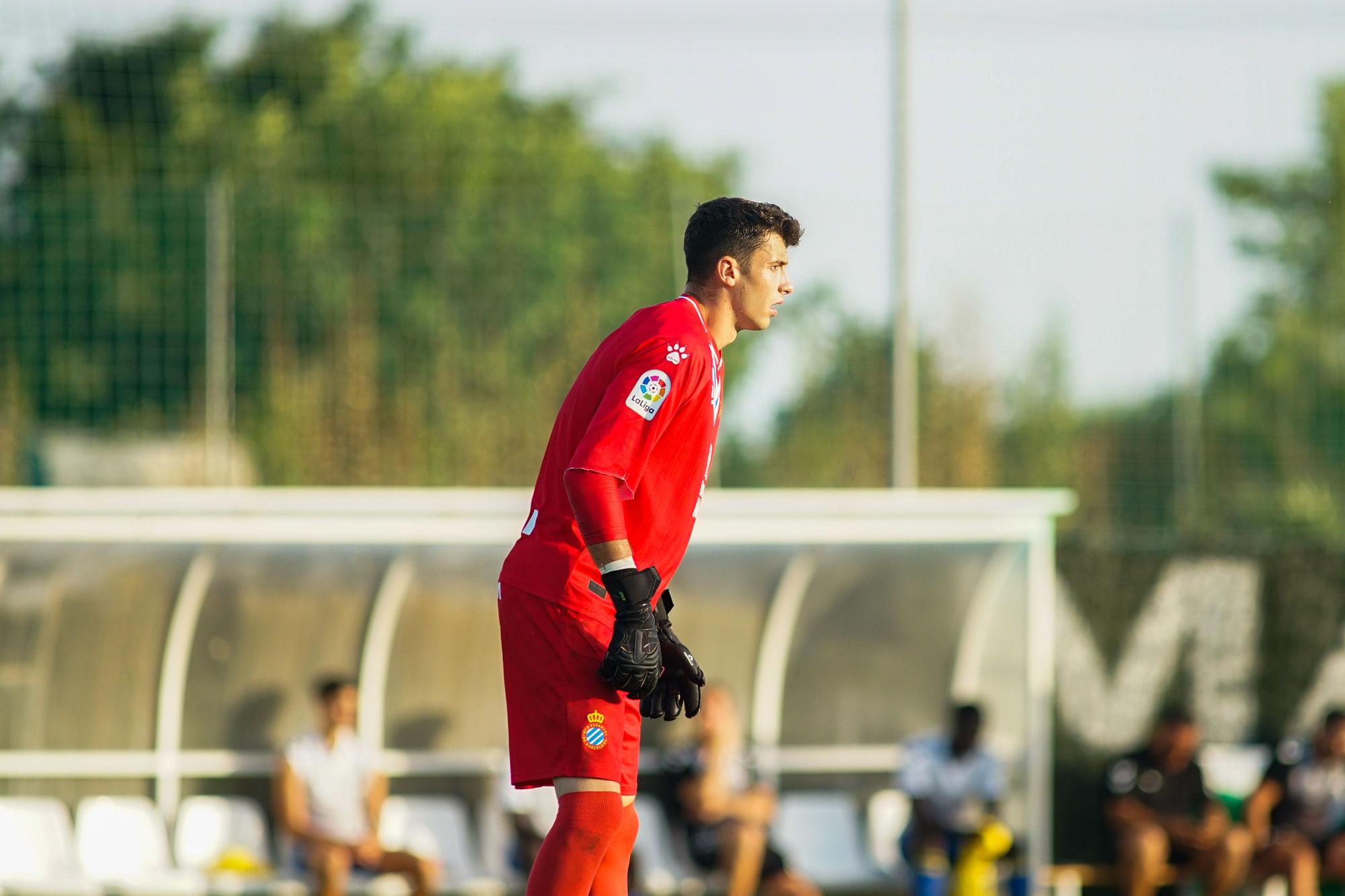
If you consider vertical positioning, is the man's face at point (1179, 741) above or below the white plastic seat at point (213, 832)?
above

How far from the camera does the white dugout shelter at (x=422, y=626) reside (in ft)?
34.7

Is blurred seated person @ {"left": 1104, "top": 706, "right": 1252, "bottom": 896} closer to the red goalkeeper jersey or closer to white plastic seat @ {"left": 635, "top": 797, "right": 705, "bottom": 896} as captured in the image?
white plastic seat @ {"left": 635, "top": 797, "right": 705, "bottom": 896}

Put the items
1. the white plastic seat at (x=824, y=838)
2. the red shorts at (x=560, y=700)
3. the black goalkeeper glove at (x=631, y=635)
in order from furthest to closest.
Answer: the white plastic seat at (x=824, y=838)
the red shorts at (x=560, y=700)
the black goalkeeper glove at (x=631, y=635)

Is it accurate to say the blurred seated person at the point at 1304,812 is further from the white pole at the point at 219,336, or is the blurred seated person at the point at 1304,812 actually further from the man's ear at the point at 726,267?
the man's ear at the point at 726,267

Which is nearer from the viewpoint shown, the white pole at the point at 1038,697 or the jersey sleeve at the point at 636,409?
the jersey sleeve at the point at 636,409

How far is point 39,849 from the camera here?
10.6 metres

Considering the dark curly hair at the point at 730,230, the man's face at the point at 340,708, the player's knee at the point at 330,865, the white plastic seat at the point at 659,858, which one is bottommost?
the white plastic seat at the point at 659,858

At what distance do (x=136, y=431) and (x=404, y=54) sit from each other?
1655 centimetres

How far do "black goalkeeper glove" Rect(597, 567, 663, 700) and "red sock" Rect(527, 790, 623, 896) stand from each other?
29cm

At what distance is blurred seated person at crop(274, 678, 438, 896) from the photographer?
1016cm

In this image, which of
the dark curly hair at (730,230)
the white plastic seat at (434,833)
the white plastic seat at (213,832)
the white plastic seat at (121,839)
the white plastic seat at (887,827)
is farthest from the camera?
the white plastic seat at (887,827)

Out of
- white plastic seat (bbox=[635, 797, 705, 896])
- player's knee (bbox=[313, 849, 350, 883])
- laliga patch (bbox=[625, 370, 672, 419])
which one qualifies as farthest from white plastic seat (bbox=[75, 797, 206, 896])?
laliga patch (bbox=[625, 370, 672, 419])

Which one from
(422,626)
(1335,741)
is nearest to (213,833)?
(422,626)

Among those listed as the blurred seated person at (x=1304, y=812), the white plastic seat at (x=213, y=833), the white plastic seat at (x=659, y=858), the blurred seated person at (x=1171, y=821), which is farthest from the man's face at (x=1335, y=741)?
the white plastic seat at (x=213, y=833)
